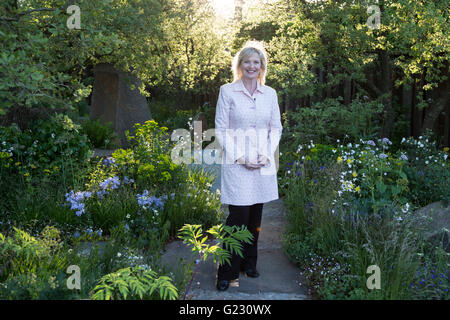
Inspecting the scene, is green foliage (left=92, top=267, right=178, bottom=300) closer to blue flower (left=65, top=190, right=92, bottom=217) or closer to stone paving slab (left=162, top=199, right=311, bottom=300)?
stone paving slab (left=162, top=199, right=311, bottom=300)

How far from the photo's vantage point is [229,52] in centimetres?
1205

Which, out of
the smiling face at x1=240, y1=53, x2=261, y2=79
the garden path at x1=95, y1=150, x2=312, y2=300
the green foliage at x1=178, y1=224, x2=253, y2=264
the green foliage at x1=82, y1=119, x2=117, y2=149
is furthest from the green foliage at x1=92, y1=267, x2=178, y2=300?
the green foliage at x1=82, y1=119, x2=117, y2=149

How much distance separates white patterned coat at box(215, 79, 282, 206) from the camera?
349 cm

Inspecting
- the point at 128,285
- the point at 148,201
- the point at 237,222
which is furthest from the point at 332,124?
the point at 128,285

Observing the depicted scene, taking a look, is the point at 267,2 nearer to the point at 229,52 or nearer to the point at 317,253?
the point at 229,52

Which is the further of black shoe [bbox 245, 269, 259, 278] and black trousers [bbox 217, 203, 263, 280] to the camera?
black shoe [bbox 245, 269, 259, 278]

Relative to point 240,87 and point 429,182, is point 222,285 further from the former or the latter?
point 429,182

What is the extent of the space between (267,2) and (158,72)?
3086mm

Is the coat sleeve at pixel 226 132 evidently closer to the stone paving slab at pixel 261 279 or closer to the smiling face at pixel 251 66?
the smiling face at pixel 251 66

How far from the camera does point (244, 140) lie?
11.6 feet

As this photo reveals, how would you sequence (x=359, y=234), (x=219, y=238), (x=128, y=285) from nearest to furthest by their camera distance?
(x=128, y=285) < (x=219, y=238) < (x=359, y=234)

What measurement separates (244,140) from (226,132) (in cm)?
17

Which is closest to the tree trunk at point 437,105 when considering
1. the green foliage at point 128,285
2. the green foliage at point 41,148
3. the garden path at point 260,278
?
the garden path at point 260,278

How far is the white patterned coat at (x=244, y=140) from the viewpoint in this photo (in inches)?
137
